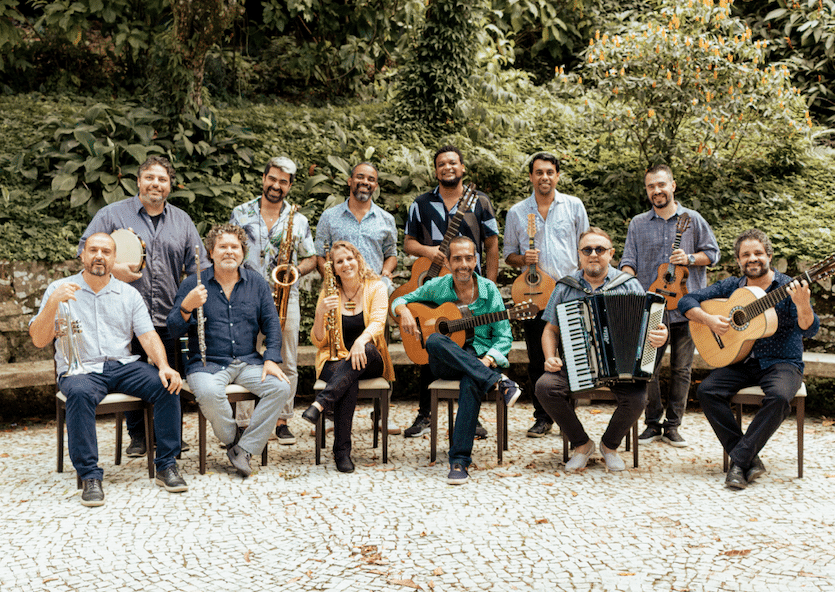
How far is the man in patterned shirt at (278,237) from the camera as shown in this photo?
490 centimetres

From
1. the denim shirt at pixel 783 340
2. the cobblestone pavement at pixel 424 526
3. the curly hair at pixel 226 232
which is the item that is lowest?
the cobblestone pavement at pixel 424 526

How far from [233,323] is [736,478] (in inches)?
120

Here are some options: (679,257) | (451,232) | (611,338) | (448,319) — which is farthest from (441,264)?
(679,257)

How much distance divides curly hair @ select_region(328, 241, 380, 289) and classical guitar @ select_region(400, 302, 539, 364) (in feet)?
1.06

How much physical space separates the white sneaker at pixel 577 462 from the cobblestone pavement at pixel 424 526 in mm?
76

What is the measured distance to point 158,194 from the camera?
4.62 m

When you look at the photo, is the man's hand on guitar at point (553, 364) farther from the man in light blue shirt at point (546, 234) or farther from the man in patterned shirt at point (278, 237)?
the man in patterned shirt at point (278, 237)

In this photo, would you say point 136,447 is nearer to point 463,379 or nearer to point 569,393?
point 463,379

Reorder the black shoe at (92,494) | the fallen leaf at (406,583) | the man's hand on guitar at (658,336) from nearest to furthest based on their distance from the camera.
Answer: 1. the fallen leaf at (406,583)
2. the black shoe at (92,494)
3. the man's hand on guitar at (658,336)

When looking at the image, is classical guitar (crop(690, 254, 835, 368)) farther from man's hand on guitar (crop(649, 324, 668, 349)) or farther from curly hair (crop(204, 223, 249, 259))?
curly hair (crop(204, 223, 249, 259))

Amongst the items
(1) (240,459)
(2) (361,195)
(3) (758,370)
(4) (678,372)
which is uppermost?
(2) (361,195)

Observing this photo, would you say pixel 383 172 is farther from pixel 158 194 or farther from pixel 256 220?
pixel 158 194

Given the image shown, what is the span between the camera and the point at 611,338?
4301 mm

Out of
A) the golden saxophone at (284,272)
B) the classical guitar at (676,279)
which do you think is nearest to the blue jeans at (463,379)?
the golden saxophone at (284,272)
